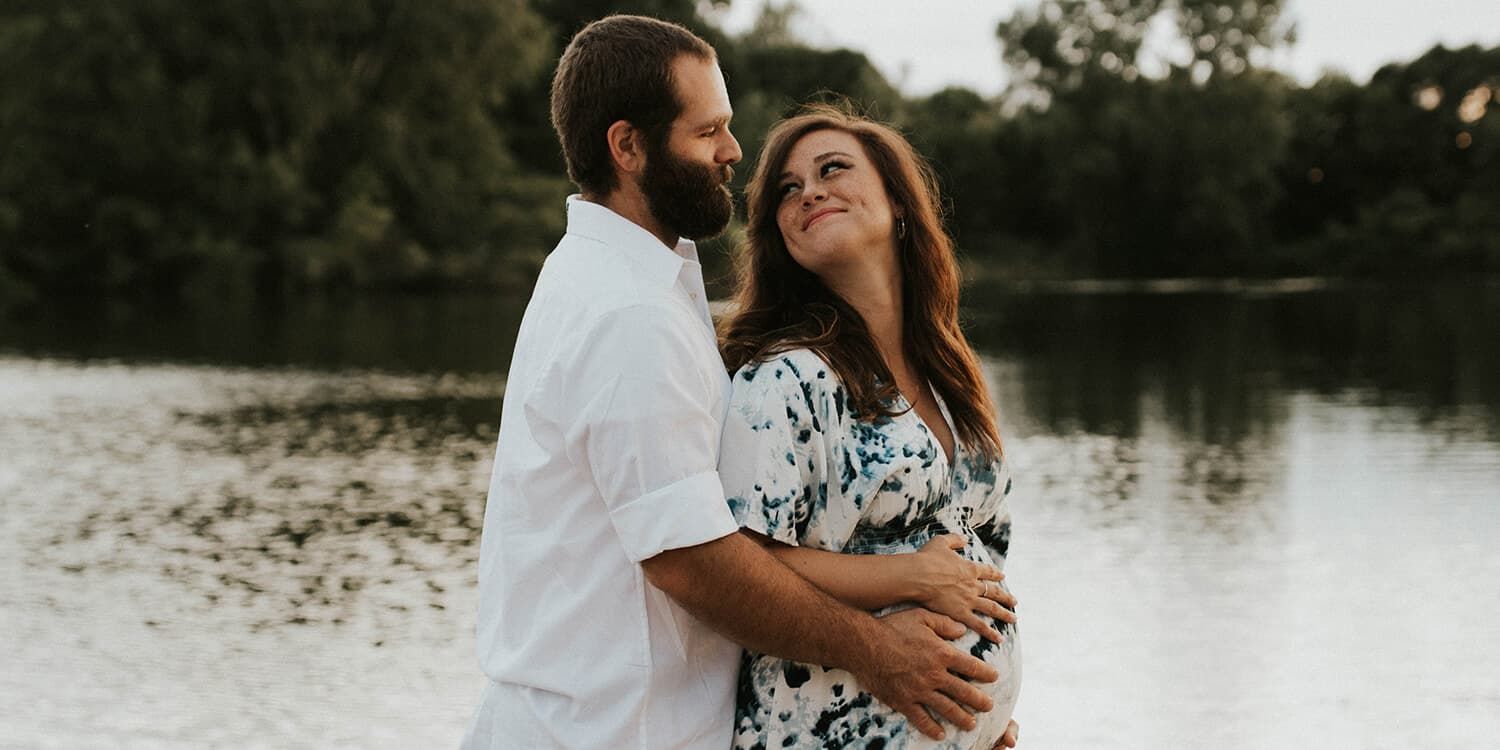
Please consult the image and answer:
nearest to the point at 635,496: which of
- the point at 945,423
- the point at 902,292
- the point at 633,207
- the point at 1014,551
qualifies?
the point at 633,207

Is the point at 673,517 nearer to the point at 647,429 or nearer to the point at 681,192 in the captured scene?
the point at 647,429

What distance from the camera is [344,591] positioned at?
428 inches

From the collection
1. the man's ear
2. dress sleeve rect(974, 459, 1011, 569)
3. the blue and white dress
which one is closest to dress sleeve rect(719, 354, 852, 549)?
the blue and white dress

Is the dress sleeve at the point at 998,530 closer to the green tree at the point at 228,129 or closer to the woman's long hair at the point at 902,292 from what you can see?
the woman's long hair at the point at 902,292

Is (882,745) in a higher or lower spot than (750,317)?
lower

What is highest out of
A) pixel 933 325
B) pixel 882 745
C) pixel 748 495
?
pixel 933 325

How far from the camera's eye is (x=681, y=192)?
2.59 meters

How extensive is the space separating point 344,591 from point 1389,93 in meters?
60.8

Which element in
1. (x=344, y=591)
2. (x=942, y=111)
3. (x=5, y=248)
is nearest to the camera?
(x=344, y=591)

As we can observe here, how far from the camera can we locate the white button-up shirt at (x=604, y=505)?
2344 mm

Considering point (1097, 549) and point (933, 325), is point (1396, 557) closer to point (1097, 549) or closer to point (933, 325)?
point (1097, 549)

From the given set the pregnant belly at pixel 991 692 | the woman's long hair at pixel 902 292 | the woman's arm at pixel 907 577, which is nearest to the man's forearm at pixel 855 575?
the woman's arm at pixel 907 577

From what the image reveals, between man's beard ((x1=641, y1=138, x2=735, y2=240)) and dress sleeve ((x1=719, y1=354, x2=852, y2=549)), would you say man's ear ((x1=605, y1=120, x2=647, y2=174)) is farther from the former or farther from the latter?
dress sleeve ((x1=719, y1=354, x2=852, y2=549))

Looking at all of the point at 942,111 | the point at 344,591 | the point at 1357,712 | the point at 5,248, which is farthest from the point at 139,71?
the point at 1357,712
